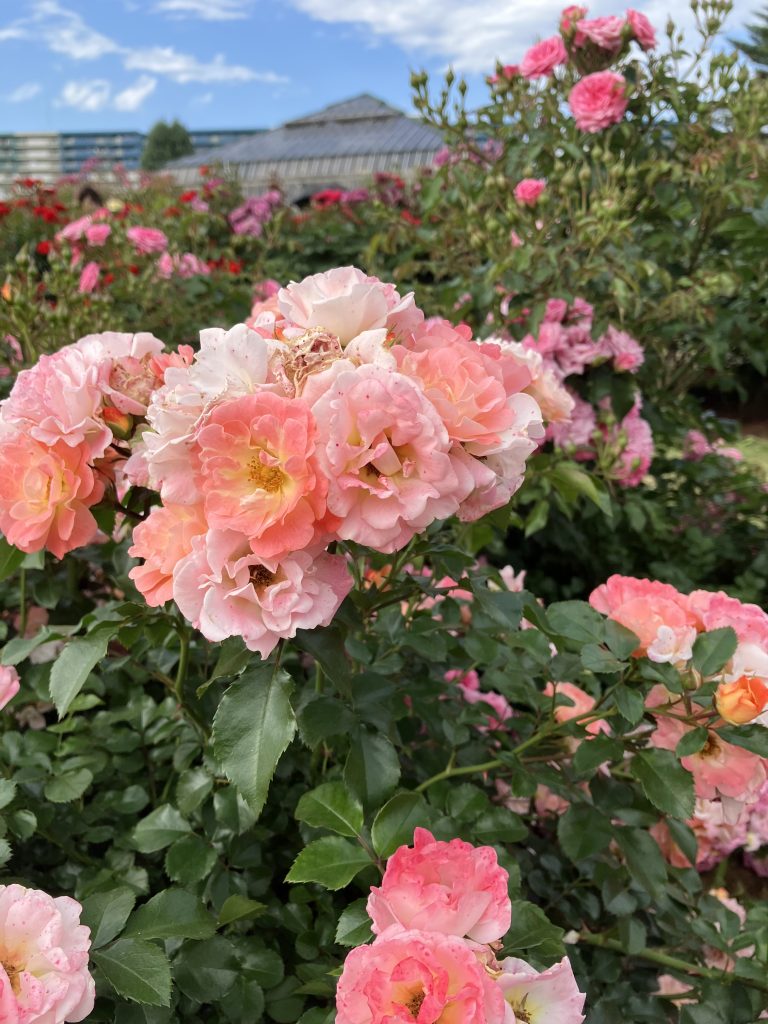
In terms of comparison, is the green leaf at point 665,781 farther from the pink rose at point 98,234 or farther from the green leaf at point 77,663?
the pink rose at point 98,234

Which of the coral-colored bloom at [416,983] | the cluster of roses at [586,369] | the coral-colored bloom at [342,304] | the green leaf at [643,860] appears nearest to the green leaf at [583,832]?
the green leaf at [643,860]

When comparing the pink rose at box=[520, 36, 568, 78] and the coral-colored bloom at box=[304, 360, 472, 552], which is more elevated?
the pink rose at box=[520, 36, 568, 78]

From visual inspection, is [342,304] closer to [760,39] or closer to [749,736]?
[749,736]

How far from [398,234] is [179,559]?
7.46ft

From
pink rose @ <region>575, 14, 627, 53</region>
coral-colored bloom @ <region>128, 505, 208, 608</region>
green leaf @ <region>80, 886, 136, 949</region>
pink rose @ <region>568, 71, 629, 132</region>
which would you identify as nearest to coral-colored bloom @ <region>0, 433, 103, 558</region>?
coral-colored bloom @ <region>128, 505, 208, 608</region>

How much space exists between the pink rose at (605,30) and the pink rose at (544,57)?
2.7 inches

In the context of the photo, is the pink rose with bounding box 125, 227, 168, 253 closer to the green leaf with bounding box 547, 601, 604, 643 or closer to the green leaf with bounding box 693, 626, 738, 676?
the green leaf with bounding box 547, 601, 604, 643

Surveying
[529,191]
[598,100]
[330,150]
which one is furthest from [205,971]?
[330,150]

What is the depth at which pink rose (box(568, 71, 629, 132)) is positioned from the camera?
2223 mm

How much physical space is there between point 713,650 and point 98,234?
2.82m

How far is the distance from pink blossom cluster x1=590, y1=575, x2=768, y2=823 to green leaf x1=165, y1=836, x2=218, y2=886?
49cm

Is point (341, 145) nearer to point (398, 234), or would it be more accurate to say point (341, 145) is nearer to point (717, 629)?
point (398, 234)

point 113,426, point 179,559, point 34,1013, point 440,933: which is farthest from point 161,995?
point 113,426

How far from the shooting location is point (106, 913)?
706 millimetres
